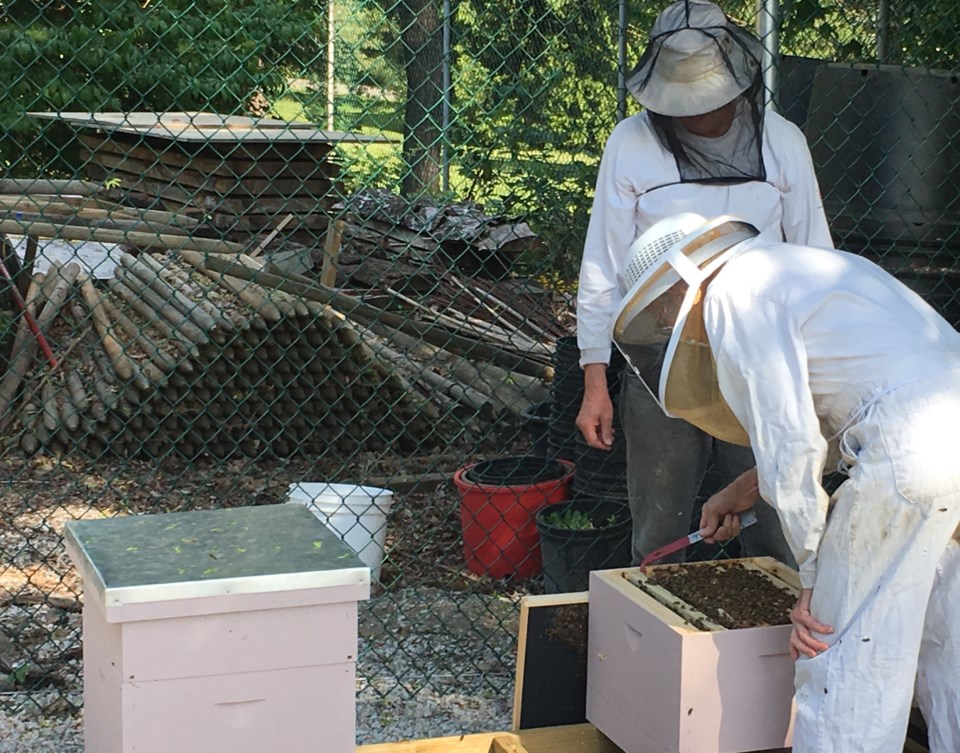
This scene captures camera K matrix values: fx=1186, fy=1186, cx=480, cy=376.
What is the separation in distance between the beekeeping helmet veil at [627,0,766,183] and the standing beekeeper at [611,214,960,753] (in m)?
0.59

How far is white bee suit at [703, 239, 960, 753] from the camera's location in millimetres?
2178

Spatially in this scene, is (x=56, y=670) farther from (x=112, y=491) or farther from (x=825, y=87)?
(x=825, y=87)

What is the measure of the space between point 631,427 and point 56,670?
1862 millimetres

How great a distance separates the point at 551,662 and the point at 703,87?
143cm

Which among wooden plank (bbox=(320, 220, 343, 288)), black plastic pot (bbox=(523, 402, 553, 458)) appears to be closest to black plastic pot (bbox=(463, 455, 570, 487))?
black plastic pot (bbox=(523, 402, 553, 458))

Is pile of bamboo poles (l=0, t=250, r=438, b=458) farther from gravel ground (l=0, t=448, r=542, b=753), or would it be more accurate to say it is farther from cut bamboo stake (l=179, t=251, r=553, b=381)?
gravel ground (l=0, t=448, r=542, b=753)

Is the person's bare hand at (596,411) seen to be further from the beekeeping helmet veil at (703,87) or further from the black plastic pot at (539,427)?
the black plastic pot at (539,427)

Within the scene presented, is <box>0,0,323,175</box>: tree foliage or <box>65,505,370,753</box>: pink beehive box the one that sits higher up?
<box>0,0,323,175</box>: tree foliage

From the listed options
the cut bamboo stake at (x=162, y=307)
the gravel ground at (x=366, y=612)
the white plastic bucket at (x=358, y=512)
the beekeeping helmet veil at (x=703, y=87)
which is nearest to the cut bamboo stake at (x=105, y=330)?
the cut bamboo stake at (x=162, y=307)

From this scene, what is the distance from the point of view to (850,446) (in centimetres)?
225

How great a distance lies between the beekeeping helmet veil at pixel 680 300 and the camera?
7.39 ft

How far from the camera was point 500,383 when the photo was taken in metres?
6.16

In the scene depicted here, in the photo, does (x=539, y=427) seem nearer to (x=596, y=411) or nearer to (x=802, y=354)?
(x=596, y=411)

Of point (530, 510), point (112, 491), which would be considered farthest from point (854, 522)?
point (112, 491)
